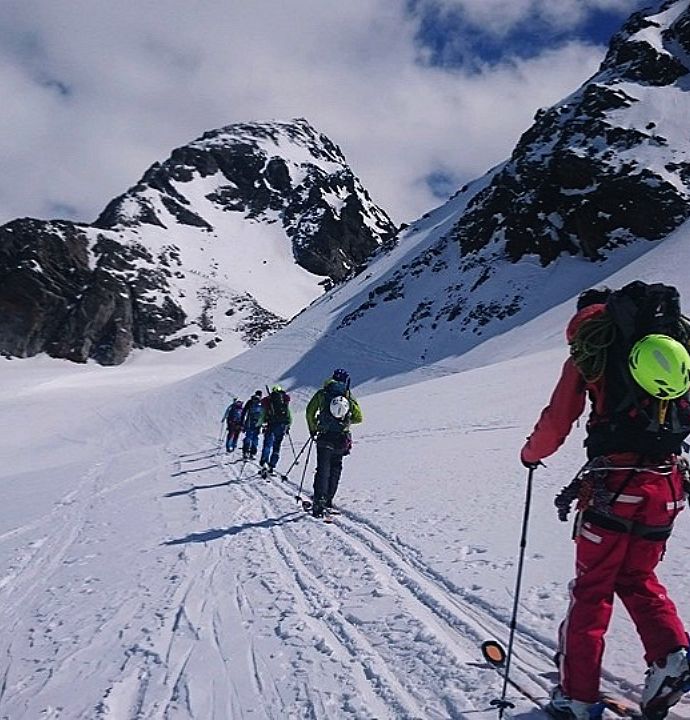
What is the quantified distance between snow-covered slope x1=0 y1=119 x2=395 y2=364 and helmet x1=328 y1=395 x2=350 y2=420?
7768 cm

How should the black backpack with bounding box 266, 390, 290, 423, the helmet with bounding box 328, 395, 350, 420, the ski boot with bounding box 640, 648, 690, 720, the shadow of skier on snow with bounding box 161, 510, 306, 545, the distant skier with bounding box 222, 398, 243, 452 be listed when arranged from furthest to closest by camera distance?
1. the distant skier with bounding box 222, 398, 243, 452
2. the black backpack with bounding box 266, 390, 290, 423
3. the helmet with bounding box 328, 395, 350, 420
4. the shadow of skier on snow with bounding box 161, 510, 306, 545
5. the ski boot with bounding box 640, 648, 690, 720

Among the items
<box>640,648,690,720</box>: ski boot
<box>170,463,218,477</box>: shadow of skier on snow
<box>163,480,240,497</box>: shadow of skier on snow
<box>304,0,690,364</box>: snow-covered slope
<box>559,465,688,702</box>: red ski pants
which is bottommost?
<box>163,480,240,497</box>: shadow of skier on snow

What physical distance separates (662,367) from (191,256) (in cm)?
14013

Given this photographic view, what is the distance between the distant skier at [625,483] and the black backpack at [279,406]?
10163mm

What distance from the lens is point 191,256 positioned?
137 meters

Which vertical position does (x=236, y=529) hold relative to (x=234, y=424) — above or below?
below

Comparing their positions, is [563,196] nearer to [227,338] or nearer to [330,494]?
[330,494]

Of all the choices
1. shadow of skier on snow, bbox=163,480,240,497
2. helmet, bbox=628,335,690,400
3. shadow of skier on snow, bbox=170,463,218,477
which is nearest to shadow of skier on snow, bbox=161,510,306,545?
shadow of skier on snow, bbox=163,480,240,497

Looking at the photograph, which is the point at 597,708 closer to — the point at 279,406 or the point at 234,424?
the point at 279,406

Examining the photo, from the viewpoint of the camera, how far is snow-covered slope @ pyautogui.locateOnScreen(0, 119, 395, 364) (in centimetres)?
11025

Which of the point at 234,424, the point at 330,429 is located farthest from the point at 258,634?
the point at 234,424

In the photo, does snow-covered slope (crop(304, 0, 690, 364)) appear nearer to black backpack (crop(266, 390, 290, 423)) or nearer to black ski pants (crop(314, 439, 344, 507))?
black backpack (crop(266, 390, 290, 423))

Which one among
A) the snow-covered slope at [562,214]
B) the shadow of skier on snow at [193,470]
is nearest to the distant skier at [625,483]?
the shadow of skier on snow at [193,470]

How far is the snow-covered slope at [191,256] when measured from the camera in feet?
362
